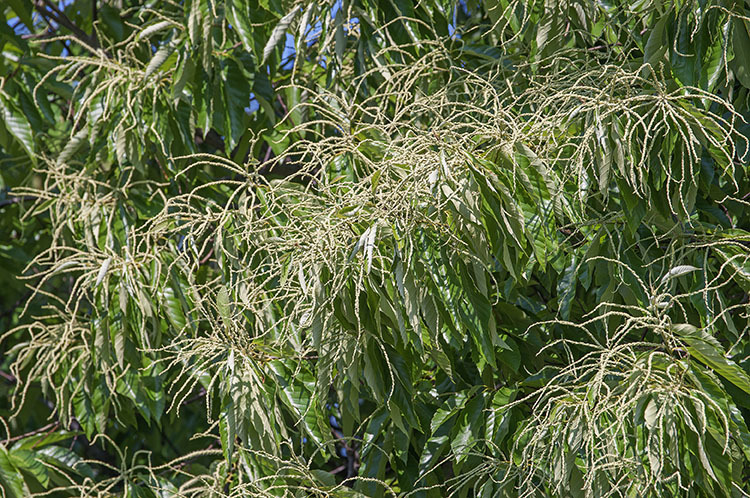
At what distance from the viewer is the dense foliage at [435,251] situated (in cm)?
182

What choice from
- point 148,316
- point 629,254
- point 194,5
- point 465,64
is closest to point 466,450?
point 629,254

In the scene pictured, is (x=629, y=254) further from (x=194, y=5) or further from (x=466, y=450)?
(x=194, y=5)

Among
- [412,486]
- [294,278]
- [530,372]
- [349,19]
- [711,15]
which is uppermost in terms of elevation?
[349,19]

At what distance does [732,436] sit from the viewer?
5.63ft

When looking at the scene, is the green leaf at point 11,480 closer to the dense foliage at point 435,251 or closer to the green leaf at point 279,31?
the dense foliage at point 435,251

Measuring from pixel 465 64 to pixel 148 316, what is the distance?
45.8 inches

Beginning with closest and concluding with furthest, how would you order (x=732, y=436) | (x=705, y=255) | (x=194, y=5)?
1. (x=732, y=436)
2. (x=705, y=255)
3. (x=194, y=5)

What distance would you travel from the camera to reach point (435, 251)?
75.0 inches

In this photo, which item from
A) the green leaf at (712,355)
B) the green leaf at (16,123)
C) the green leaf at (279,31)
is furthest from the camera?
the green leaf at (16,123)

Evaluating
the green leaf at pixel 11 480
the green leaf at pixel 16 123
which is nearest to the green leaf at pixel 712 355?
the green leaf at pixel 11 480

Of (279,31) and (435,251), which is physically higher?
(279,31)

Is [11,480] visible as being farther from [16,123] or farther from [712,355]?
[712,355]

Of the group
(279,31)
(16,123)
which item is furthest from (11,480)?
(279,31)

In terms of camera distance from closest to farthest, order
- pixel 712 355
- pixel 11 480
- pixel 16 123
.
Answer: pixel 712 355, pixel 11 480, pixel 16 123
